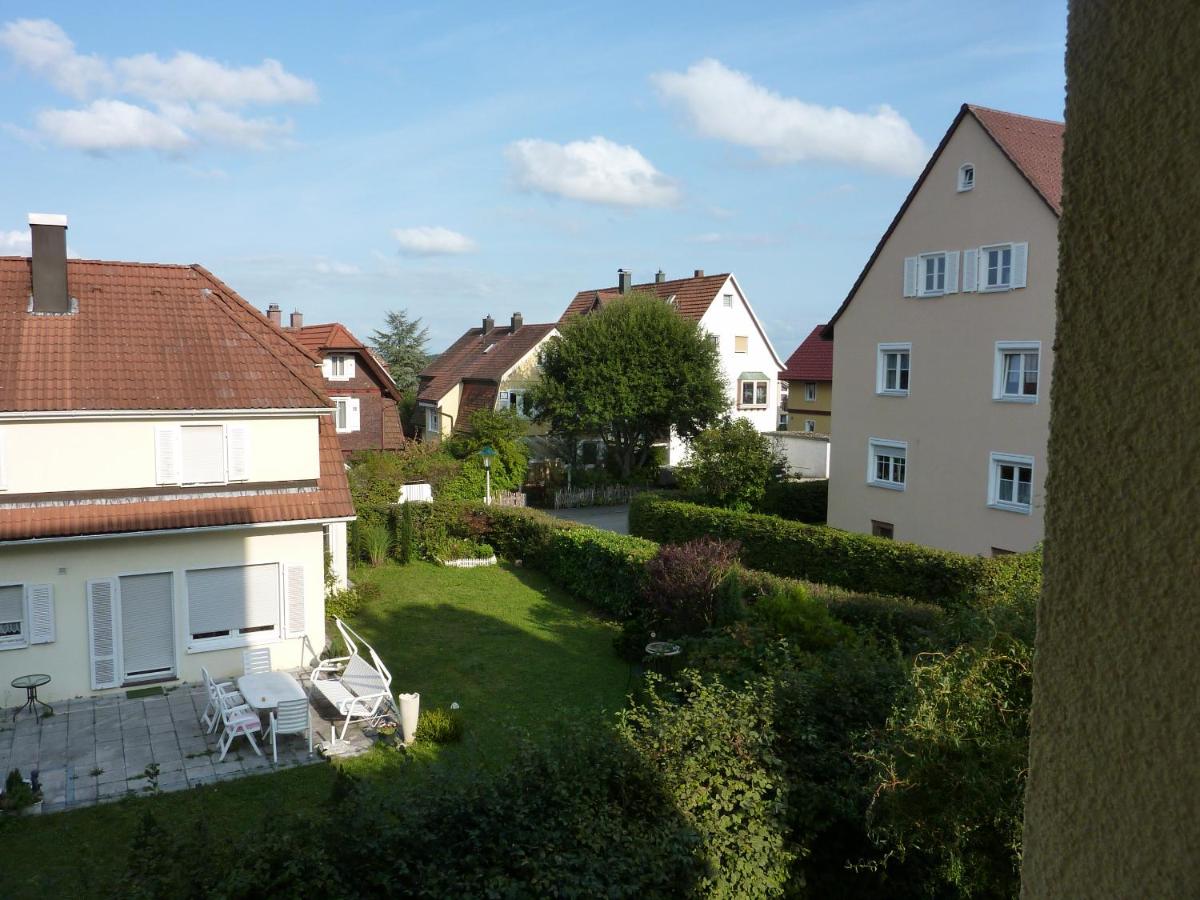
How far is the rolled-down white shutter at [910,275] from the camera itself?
24.3m

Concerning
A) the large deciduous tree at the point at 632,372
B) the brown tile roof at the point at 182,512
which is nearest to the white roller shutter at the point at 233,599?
Result: the brown tile roof at the point at 182,512

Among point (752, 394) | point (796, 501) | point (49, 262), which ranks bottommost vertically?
point (796, 501)

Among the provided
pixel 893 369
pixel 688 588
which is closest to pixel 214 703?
pixel 688 588

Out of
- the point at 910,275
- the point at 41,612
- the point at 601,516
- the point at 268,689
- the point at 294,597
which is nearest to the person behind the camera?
the point at 268,689

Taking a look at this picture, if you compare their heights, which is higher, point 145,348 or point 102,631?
point 145,348

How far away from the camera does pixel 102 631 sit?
48.1ft

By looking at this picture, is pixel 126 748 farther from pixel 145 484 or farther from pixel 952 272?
pixel 952 272

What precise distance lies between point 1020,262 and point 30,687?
864 inches

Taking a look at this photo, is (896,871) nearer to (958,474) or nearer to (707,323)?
(958,474)

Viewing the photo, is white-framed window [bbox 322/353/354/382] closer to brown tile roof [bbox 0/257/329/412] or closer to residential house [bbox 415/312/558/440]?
residential house [bbox 415/312/558/440]

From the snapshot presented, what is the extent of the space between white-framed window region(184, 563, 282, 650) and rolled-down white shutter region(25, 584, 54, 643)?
201cm

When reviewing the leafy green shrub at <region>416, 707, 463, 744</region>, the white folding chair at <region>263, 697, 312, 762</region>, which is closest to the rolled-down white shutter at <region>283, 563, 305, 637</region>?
the white folding chair at <region>263, 697, 312, 762</region>

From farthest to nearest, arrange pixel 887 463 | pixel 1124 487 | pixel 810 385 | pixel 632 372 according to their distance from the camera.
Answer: pixel 810 385 < pixel 632 372 < pixel 887 463 < pixel 1124 487

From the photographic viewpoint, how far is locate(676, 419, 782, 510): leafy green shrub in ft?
95.9
